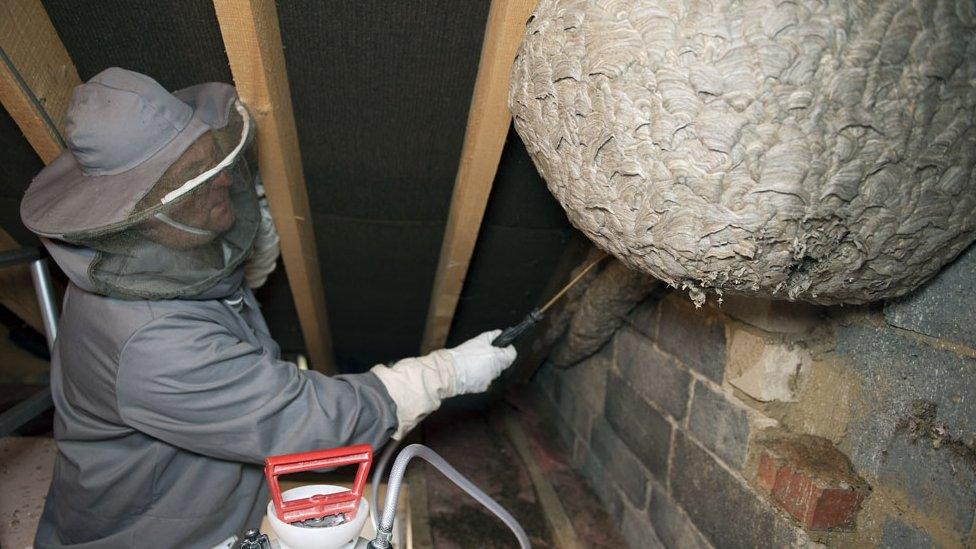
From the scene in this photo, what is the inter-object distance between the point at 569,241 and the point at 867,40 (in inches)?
56.8

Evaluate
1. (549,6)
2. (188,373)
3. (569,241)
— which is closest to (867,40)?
(549,6)

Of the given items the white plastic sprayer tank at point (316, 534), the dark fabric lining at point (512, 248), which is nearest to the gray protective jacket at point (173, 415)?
the white plastic sprayer tank at point (316, 534)

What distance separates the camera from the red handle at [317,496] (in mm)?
1065

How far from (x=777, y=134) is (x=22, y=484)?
2268 millimetres

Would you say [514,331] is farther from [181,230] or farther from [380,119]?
[181,230]

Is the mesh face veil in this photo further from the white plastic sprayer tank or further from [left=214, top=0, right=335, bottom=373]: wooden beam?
A: the white plastic sprayer tank

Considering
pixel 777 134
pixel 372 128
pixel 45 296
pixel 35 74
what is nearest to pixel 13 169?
pixel 45 296

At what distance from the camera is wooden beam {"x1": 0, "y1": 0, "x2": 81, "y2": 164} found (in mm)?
1293

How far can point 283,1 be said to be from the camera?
1.32 m

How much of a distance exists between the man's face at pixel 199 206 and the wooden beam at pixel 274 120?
199 millimetres

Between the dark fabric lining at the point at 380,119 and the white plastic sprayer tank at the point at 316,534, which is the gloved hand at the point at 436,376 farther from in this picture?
the dark fabric lining at the point at 380,119

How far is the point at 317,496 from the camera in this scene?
1.11 metres

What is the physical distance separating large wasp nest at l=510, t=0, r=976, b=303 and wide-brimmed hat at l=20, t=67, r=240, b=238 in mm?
763

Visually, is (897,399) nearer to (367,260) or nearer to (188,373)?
(188,373)
